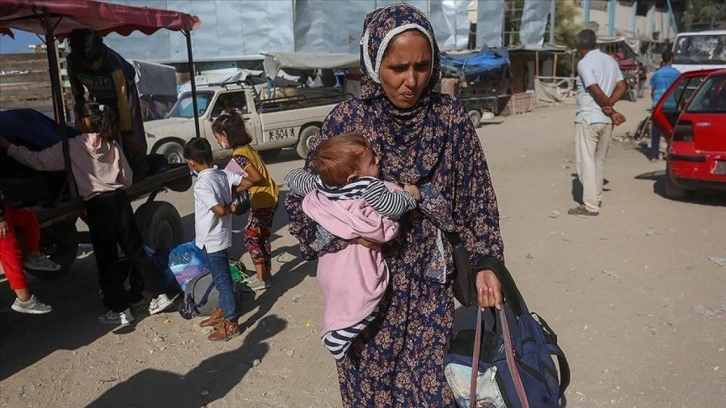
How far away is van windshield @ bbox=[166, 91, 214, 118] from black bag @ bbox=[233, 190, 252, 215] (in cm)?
834

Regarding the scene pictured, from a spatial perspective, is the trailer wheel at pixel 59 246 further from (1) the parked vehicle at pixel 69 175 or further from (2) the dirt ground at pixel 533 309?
(2) the dirt ground at pixel 533 309

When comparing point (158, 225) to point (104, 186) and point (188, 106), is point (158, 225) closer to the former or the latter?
point (104, 186)

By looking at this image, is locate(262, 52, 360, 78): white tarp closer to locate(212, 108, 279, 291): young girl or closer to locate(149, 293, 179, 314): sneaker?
locate(212, 108, 279, 291): young girl

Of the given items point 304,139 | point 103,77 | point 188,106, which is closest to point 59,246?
point 103,77

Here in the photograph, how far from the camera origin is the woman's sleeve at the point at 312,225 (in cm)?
218

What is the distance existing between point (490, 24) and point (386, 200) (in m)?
28.0

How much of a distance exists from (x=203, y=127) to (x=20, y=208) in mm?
8418

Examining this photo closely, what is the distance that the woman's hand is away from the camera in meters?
2.13

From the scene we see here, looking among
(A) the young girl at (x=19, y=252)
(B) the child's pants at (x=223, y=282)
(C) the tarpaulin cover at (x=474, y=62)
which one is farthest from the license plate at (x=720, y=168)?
(C) the tarpaulin cover at (x=474, y=62)

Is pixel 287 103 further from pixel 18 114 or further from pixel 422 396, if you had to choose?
pixel 422 396

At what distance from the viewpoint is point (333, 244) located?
2172 millimetres

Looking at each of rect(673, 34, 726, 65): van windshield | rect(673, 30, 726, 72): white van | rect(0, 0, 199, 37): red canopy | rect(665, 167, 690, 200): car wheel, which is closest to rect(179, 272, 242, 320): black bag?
rect(0, 0, 199, 37): red canopy

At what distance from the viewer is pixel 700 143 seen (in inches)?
301

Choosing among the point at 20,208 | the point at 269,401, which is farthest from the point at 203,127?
the point at 269,401
